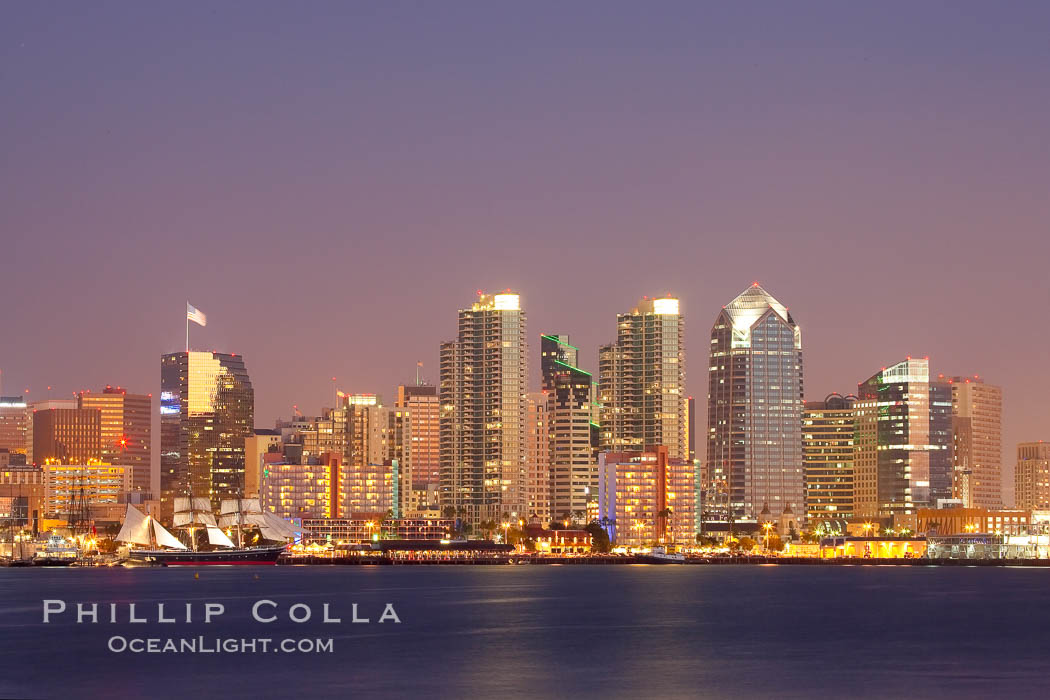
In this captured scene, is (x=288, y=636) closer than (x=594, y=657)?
No

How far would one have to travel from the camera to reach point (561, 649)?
105m

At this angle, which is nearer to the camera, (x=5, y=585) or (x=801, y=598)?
(x=801, y=598)

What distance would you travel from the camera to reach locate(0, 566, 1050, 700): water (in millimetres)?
83875

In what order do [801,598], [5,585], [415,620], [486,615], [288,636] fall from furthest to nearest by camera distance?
1. [5,585]
2. [801,598]
3. [486,615]
4. [415,620]
5. [288,636]

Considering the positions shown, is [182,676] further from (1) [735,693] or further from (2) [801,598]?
(2) [801,598]

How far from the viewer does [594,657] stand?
328 feet

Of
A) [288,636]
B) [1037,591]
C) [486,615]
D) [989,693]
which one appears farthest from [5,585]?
[989,693]

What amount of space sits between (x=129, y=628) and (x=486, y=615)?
103 feet

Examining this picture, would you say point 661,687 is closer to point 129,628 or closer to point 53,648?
point 53,648

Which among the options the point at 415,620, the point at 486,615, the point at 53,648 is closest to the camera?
the point at 53,648

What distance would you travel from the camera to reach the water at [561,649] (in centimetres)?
8388

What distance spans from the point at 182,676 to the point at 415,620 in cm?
4313

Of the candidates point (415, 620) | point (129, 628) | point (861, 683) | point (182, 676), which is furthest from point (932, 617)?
point (182, 676)

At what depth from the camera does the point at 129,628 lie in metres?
115
